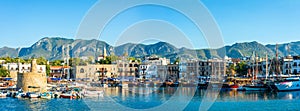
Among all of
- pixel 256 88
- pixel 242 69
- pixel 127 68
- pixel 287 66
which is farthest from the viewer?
pixel 127 68

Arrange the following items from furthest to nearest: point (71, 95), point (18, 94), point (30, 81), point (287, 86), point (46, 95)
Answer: point (287, 86) → point (30, 81) → point (18, 94) → point (46, 95) → point (71, 95)

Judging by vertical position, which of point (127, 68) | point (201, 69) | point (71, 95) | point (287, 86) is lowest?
point (71, 95)

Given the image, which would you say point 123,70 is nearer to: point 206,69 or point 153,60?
point 153,60

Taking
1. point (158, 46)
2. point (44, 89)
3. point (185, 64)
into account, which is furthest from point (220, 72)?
point (158, 46)

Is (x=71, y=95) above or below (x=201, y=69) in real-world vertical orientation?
below

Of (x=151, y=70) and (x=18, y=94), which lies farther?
(x=151, y=70)

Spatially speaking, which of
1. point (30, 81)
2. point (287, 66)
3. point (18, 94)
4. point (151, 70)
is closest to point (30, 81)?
point (30, 81)

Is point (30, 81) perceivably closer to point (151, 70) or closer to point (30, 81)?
point (30, 81)

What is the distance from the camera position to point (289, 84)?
1694 inches

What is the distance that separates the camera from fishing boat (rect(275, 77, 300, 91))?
140 ft

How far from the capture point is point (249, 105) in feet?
91.6

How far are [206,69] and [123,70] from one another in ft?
50.6

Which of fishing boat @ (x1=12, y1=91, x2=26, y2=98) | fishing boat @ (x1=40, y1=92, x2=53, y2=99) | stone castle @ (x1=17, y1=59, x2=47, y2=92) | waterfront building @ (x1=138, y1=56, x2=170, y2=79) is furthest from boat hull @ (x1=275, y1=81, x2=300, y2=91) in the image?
waterfront building @ (x1=138, y1=56, x2=170, y2=79)

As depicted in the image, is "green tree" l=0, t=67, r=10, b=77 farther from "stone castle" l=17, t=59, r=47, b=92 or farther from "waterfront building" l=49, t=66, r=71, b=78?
"stone castle" l=17, t=59, r=47, b=92
